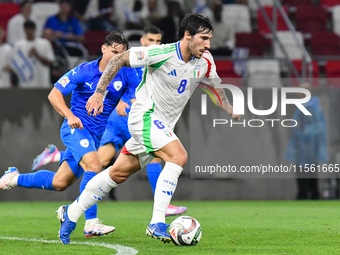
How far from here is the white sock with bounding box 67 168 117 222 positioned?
501 cm

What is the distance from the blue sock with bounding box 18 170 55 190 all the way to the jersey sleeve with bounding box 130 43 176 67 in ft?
6.78

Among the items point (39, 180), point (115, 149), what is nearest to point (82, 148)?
point (39, 180)

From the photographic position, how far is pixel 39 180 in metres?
6.35

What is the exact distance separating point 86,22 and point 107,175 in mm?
8821

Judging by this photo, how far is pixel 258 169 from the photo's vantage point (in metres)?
10.3

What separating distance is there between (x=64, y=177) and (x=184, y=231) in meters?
1.90

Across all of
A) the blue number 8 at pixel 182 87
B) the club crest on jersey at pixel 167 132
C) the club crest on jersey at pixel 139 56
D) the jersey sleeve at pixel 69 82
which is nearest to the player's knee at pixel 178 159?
the club crest on jersey at pixel 167 132

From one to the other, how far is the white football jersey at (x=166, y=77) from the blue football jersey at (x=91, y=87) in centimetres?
93

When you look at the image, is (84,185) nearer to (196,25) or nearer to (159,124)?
(159,124)

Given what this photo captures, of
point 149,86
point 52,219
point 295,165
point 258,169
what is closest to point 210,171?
point 258,169

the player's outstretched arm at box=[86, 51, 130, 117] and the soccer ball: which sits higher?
the player's outstretched arm at box=[86, 51, 130, 117]

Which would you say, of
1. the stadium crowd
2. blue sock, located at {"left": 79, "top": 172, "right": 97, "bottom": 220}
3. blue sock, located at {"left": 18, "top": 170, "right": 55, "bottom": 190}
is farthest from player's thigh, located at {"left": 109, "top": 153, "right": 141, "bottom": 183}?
the stadium crowd

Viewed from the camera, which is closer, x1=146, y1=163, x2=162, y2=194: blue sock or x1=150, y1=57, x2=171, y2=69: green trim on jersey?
x1=150, y1=57, x2=171, y2=69: green trim on jersey

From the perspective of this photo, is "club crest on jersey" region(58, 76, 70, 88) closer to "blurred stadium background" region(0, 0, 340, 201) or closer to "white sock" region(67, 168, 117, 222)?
"white sock" region(67, 168, 117, 222)
